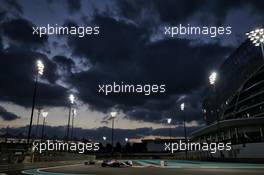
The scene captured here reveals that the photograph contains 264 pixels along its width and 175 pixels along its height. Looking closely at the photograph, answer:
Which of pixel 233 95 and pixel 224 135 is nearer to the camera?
pixel 224 135

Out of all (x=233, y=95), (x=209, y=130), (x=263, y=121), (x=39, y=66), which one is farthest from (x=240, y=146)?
(x=233, y=95)

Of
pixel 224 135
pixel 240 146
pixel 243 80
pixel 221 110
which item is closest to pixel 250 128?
pixel 224 135

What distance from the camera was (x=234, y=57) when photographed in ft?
365

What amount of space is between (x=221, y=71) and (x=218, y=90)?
29.4ft

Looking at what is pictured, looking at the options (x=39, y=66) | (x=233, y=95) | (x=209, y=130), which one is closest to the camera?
(x=39, y=66)

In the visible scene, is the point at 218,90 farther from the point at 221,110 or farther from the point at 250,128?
the point at 250,128

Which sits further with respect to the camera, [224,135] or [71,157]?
[224,135]

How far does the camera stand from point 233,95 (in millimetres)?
109688

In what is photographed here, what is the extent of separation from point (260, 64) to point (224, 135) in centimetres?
2402

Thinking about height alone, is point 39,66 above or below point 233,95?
below

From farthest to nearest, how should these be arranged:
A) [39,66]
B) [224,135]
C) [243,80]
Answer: [243,80] < [224,135] < [39,66]

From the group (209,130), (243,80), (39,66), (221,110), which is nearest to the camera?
(39,66)

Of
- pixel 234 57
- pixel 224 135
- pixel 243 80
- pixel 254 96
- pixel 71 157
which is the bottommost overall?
pixel 71 157

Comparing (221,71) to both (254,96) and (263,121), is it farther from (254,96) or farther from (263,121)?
(263,121)
